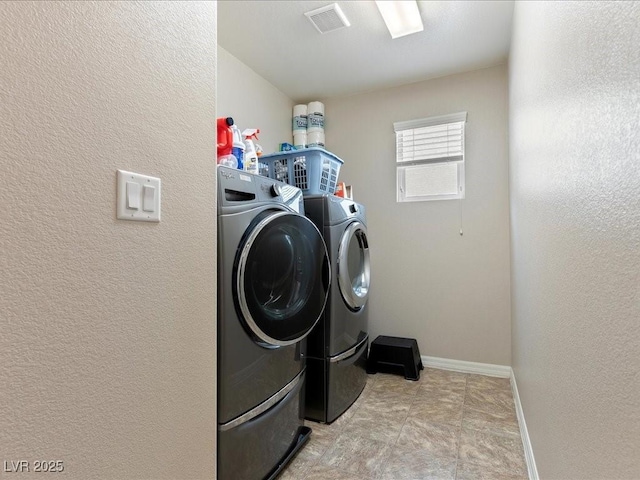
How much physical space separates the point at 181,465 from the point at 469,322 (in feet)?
7.53

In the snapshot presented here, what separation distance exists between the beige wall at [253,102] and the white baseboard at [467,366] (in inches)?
88.0

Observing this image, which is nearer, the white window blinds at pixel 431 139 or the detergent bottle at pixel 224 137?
the detergent bottle at pixel 224 137

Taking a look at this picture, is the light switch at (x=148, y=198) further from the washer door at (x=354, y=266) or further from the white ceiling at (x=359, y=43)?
Answer: the white ceiling at (x=359, y=43)

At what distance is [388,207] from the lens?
286cm

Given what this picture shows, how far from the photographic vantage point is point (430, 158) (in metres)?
2.71

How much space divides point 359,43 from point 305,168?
3.27ft

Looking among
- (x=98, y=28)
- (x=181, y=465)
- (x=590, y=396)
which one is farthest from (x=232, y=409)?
(x=98, y=28)

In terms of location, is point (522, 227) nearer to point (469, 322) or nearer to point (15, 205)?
point (469, 322)

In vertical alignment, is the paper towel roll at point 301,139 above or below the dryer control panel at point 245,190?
above

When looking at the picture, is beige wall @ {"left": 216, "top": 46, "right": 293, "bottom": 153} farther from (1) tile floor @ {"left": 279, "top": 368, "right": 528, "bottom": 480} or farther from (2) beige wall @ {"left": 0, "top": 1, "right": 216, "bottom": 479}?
(1) tile floor @ {"left": 279, "top": 368, "right": 528, "bottom": 480}

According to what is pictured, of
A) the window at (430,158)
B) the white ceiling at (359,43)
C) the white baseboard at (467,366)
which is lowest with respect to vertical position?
the white baseboard at (467,366)

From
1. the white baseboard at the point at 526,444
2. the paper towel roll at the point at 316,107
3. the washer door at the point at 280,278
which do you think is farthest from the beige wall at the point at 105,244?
the paper towel roll at the point at 316,107

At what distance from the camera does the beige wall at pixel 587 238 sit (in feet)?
1.70

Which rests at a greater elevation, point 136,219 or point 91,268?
point 136,219
